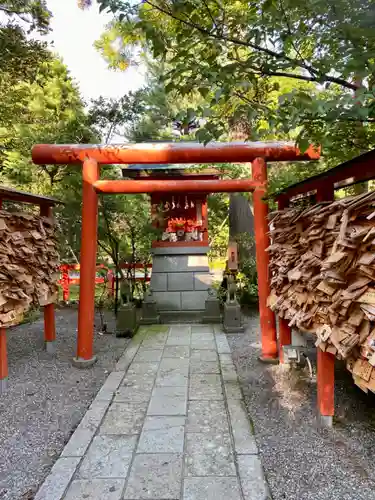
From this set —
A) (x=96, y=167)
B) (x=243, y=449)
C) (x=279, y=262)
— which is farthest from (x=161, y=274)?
(x=243, y=449)

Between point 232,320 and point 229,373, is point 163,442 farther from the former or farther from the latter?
point 232,320

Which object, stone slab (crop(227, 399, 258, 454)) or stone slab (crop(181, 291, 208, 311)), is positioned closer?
stone slab (crop(227, 399, 258, 454))

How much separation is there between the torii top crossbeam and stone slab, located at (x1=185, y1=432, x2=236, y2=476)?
10.7ft

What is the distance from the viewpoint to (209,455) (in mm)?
2432

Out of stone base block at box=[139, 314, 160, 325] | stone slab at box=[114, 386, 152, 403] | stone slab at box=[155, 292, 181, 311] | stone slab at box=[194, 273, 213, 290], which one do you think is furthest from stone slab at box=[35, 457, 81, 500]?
stone slab at box=[194, 273, 213, 290]

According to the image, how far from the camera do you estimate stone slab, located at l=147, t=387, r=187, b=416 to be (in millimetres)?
3134

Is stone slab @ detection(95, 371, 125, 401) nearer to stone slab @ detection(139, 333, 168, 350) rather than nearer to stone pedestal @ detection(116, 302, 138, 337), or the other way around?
stone slab @ detection(139, 333, 168, 350)

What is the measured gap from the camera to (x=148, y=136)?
12039 mm

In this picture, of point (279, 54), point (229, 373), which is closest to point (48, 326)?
point (229, 373)

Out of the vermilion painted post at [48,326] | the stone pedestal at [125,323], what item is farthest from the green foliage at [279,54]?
the stone pedestal at [125,323]

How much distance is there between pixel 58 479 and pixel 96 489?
288mm

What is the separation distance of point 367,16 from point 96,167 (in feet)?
12.4

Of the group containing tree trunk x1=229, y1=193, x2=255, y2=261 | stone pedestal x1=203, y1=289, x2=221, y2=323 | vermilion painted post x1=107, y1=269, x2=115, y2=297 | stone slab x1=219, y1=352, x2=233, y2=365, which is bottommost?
stone slab x1=219, y1=352, x2=233, y2=365

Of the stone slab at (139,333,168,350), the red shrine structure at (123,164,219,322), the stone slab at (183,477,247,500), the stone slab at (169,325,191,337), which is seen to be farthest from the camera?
the red shrine structure at (123,164,219,322)
